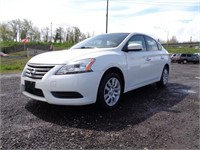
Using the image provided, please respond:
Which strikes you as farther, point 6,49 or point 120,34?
point 6,49

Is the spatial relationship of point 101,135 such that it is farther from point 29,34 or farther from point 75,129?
point 29,34

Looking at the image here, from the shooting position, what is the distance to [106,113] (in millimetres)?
3963

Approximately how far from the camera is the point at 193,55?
107 ft

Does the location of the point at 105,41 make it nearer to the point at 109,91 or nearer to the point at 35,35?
the point at 109,91

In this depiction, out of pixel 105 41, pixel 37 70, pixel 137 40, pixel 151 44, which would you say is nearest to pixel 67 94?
pixel 37 70

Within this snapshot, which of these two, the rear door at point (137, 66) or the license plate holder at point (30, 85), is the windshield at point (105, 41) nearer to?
the rear door at point (137, 66)

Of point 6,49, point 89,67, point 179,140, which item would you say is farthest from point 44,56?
point 6,49

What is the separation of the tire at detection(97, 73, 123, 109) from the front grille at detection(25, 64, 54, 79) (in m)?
0.95

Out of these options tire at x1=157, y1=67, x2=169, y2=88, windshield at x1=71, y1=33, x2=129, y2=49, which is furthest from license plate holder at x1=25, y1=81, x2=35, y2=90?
tire at x1=157, y1=67, x2=169, y2=88

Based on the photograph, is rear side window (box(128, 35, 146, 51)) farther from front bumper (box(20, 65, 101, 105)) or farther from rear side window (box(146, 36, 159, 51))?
front bumper (box(20, 65, 101, 105))

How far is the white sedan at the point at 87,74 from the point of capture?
142 inches

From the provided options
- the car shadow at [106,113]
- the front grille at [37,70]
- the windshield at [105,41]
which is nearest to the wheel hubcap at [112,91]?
the car shadow at [106,113]

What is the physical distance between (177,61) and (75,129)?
3246 centimetres

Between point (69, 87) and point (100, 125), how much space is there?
2.55ft
